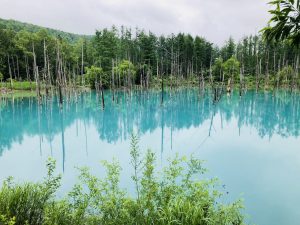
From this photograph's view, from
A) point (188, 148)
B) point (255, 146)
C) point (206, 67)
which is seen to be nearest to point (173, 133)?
point (188, 148)

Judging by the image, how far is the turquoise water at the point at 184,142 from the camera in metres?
11.1

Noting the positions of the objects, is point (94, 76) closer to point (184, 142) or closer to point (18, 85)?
point (18, 85)

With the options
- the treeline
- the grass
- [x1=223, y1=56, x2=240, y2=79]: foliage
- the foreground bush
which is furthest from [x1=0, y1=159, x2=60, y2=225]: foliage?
[x1=223, y1=56, x2=240, y2=79]: foliage

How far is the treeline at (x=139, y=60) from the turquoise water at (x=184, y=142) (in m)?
18.9

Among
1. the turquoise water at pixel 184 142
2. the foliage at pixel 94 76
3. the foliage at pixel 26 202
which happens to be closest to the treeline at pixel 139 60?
the foliage at pixel 94 76

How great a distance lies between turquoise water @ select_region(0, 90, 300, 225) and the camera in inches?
436

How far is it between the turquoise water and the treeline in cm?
1888

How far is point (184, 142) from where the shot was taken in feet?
61.0

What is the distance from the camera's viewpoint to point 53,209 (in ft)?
17.3

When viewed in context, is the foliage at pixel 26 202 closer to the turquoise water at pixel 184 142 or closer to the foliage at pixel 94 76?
the turquoise water at pixel 184 142

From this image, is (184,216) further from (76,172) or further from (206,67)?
(206,67)

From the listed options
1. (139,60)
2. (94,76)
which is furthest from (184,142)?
(139,60)

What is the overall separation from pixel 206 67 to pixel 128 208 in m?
69.3

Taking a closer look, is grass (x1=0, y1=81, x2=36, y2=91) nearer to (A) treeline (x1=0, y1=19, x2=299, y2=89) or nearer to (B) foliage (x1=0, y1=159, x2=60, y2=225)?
(A) treeline (x1=0, y1=19, x2=299, y2=89)
